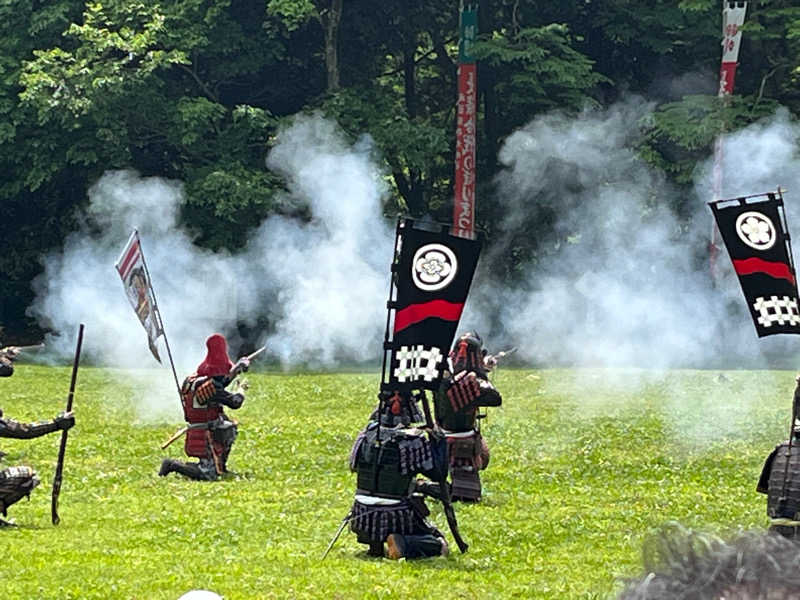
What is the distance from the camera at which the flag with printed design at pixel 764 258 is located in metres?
11.5

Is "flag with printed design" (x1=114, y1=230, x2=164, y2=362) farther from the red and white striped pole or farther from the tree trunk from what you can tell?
the tree trunk

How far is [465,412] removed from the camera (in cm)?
1490

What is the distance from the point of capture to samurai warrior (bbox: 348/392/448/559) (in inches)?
447

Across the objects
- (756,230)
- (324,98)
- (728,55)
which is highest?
(728,55)

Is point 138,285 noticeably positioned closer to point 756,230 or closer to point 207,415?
point 207,415

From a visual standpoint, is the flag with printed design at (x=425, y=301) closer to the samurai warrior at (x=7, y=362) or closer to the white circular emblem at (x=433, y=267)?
the white circular emblem at (x=433, y=267)

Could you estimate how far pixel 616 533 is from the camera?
13227 millimetres

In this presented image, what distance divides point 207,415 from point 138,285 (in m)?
1.68

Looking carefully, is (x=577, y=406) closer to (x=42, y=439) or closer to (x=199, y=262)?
(x=42, y=439)

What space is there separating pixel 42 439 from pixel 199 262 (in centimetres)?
1451

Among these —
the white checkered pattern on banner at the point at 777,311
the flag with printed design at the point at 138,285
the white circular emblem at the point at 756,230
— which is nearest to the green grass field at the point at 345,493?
the flag with printed design at the point at 138,285

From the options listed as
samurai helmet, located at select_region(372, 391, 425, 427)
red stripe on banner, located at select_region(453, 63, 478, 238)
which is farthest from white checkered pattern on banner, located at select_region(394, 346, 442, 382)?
red stripe on banner, located at select_region(453, 63, 478, 238)

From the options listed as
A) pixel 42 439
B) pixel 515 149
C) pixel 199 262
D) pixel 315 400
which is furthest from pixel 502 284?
pixel 42 439

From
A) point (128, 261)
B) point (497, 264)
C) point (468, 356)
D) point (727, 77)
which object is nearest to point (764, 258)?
point (468, 356)
